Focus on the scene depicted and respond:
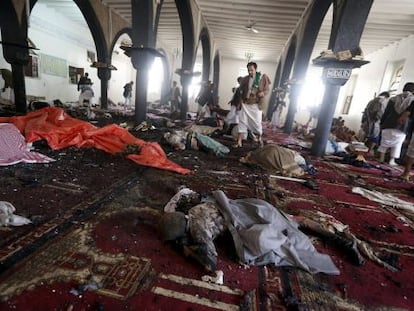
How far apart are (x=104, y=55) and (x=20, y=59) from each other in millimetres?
4769

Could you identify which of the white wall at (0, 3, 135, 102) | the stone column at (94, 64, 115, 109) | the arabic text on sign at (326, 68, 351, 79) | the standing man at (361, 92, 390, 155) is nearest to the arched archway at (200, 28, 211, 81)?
the stone column at (94, 64, 115, 109)

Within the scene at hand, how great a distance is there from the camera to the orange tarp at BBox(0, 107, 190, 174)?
3932mm

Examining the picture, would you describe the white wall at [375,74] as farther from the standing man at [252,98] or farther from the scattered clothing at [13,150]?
the scattered clothing at [13,150]

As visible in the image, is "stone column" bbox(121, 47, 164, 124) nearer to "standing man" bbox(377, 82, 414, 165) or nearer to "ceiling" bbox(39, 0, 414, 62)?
"ceiling" bbox(39, 0, 414, 62)

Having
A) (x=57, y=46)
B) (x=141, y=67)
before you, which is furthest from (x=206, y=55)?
(x=141, y=67)

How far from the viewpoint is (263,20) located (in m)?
10.0

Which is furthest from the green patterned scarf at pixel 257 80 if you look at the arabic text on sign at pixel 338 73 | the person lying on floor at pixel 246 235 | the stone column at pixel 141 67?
the person lying on floor at pixel 246 235

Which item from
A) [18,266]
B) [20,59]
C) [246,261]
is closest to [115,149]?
[18,266]

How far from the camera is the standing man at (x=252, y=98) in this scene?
530 cm

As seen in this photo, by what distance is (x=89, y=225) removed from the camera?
2.02 m

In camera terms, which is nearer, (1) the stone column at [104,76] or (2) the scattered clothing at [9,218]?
(2) the scattered clothing at [9,218]

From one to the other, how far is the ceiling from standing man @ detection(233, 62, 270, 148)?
448 cm

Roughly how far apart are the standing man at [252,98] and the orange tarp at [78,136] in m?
2.39

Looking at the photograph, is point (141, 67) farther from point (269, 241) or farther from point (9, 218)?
point (269, 241)
